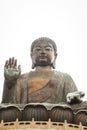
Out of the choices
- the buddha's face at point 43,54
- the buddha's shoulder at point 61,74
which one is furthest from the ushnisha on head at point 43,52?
the buddha's shoulder at point 61,74

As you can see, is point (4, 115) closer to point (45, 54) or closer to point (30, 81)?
point (30, 81)

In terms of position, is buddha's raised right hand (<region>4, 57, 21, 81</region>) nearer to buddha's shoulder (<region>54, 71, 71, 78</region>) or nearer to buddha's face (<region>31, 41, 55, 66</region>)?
buddha's shoulder (<region>54, 71, 71, 78</region>)

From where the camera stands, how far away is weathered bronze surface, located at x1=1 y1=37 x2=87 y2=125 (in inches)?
335

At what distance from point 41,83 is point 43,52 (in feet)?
2.59

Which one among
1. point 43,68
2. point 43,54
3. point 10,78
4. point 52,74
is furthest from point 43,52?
point 10,78

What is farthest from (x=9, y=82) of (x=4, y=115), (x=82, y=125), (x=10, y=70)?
(x=82, y=125)

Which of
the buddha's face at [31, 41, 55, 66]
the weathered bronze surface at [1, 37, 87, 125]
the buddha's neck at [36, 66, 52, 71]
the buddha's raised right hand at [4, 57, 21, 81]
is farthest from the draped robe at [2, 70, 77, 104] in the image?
the buddha's raised right hand at [4, 57, 21, 81]

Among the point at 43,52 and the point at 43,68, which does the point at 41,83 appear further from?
the point at 43,52

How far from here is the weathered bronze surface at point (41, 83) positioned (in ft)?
27.9

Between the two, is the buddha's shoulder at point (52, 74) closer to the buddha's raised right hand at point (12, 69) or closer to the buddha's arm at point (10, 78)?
the buddha's arm at point (10, 78)

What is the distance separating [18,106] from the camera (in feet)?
26.8

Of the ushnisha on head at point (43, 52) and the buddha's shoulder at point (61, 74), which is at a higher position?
the ushnisha on head at point (43, 52)

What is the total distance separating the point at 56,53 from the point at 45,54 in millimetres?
504

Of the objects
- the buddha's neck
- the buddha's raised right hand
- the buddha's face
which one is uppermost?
the buddha's face
